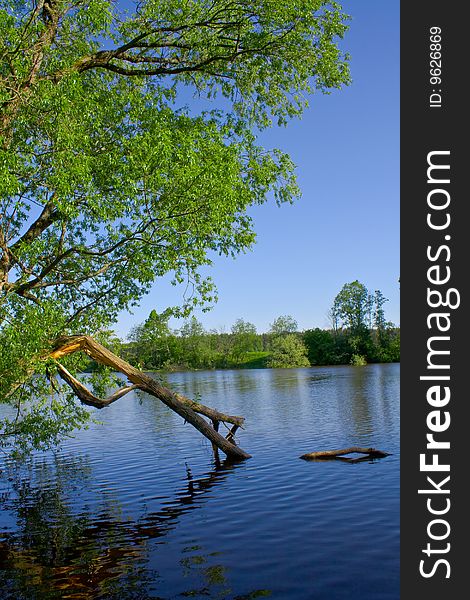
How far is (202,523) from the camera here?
15125mm

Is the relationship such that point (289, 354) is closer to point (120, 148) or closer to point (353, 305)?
point (353, 305)

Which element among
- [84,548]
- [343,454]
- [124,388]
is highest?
[124,388]

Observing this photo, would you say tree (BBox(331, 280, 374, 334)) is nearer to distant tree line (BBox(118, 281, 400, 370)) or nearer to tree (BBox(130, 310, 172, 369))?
distant tree line (BBox(118, 281, 400, 370))

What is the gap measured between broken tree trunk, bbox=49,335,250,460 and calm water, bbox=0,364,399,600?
4.20 ft

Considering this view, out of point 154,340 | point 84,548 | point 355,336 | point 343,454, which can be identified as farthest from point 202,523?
point 355,336

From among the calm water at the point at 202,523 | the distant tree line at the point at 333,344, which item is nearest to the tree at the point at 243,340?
the distant tree line at the point at 333,344

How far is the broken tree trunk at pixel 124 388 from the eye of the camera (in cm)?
1931

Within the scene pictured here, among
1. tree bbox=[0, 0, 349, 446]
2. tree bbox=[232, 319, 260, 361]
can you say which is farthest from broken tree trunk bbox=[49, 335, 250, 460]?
tree bbox=[232, 319, 260, 361]

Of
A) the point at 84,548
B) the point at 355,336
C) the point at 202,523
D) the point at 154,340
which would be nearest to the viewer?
the point at 84,548

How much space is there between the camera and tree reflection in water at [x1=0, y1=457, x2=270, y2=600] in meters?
11.0

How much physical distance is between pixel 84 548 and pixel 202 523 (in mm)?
2980

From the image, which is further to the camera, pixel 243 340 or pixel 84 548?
pixel 243 340

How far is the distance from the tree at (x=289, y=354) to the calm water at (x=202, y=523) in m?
101

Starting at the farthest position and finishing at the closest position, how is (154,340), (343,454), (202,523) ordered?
1. (343,454)
2. (154,340)
3. (202,523)
